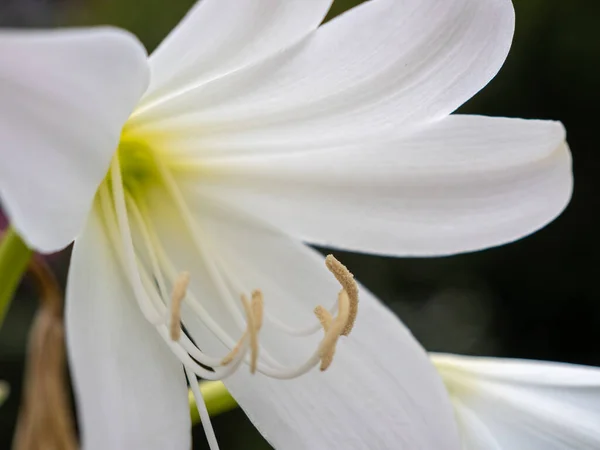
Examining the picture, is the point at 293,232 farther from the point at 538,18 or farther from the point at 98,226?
the point at 538,18

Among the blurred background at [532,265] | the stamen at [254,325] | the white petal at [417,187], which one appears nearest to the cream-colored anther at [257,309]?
the stamen at [254,325]

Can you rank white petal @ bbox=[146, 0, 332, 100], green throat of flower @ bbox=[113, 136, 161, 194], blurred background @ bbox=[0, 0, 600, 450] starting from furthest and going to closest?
1. blurred background @ bbox=[0, 0, 600, 450]
2. green throat of flower @ bbox=[113, 136, 161, 194]
3. white petal @ bbox=[146, 0, 332, 100]

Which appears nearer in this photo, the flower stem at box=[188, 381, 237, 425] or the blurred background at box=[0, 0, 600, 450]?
the flower stem at box=[188, 381, 237, 425]

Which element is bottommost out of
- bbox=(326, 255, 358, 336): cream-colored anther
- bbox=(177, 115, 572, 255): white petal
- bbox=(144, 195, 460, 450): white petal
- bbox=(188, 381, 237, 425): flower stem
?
bbox=(188, 381, 237, 425): flower stem

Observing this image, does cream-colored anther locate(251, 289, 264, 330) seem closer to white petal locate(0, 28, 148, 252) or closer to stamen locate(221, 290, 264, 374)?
stamen locate(221, 290, 264, 374)

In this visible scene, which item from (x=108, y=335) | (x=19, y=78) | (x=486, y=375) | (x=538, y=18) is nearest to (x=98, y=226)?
(x=108, y=335)

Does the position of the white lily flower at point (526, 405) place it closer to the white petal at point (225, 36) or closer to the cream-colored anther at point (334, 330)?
the cream-colored anther at point (334, 330)

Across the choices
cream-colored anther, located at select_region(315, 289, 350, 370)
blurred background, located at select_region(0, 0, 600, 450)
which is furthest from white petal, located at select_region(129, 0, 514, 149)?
blurred background, located at select_region(0, 0, 600, 450)
